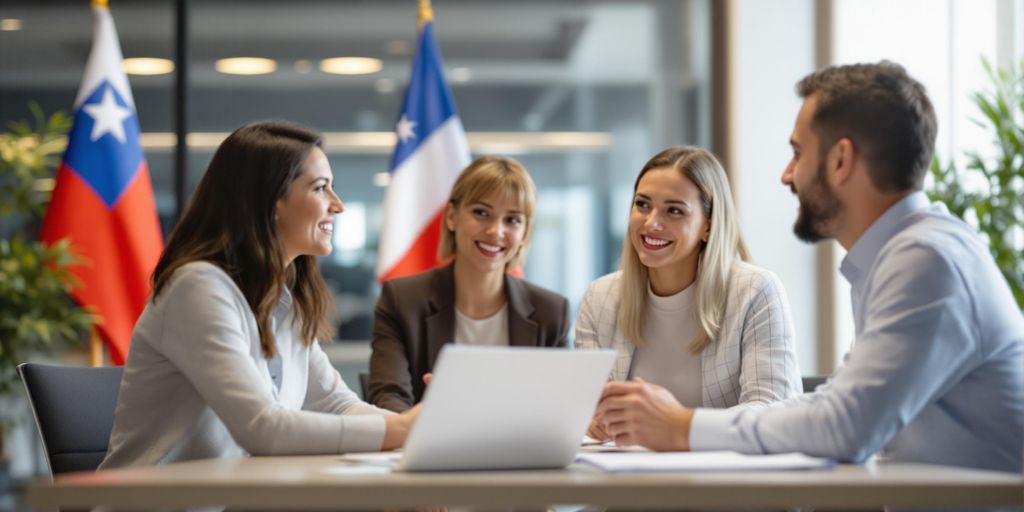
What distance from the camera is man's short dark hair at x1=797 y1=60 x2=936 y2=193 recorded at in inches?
69.6

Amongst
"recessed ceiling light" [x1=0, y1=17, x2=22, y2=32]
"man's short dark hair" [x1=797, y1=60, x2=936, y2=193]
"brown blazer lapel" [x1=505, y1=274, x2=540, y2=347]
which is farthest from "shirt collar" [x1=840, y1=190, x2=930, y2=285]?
"recessed ceiling light" [x1=0, y1=17, x2=22, y2=32]

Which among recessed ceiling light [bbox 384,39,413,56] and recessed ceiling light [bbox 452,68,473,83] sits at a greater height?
recessed ceiling light [bbox 384,39,413,56]

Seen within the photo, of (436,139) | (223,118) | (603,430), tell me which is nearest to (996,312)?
(603,430)

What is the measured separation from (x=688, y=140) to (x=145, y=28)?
107 inches

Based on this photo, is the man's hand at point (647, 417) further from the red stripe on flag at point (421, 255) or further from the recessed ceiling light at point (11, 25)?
the recessed ceiling light at point (11, 25)

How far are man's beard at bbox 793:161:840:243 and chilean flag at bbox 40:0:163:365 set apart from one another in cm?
313

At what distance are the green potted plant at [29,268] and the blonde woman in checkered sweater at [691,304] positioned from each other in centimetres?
250

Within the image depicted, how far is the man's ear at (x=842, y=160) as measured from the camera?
1.79 meters

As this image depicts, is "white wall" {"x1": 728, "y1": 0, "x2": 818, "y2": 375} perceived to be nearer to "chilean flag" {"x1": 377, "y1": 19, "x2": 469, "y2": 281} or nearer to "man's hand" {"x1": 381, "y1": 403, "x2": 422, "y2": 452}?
"chilean flag" {"x1": 377, "y1": 19, "x2": 469, "y2": 281}

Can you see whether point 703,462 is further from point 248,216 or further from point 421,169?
point 421,169

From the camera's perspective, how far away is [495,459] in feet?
4.87

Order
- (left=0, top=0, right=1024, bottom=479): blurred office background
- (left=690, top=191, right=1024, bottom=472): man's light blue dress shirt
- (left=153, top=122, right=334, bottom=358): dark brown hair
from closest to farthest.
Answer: (left=690, top=191, right=1024, bottom=472): man's light blue dress shirt
(left=153, top=122, right=334, bottom=358): dark brown hair
(left=0, top=0, right=1024, bottom=479): blurred office background

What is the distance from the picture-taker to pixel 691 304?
268cm

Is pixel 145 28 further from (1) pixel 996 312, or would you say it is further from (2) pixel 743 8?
(1) pixel 996 312
